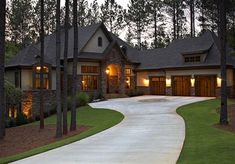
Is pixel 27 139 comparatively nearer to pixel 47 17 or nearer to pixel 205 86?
pixel 205 86

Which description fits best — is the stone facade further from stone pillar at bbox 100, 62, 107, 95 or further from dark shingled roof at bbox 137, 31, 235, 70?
dark shingled roof at bbox 137, 31, 235, 70

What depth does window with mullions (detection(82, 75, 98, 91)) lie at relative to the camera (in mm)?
33938

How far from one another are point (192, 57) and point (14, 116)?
61.3 feet

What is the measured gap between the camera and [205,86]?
33656 millimetres

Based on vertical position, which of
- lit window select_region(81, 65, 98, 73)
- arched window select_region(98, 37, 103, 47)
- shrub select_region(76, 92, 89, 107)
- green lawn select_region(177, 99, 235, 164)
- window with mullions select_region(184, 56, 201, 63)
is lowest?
green lawn select_region(177, 99, 235, 164)

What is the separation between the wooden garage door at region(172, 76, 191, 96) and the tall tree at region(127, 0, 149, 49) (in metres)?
20.7

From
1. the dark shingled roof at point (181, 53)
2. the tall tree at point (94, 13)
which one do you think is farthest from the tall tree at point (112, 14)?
the dark shingled roof at point (181, 53)

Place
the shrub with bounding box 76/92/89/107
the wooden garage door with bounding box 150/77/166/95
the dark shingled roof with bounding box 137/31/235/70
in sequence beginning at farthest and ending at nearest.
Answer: the wooden garage door with bounding box 150/77/166/95 < the dark shingled roof with bounding box 137/31/235/70 < the shrub with bounding box 76/92/89/107

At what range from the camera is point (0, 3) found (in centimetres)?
1689

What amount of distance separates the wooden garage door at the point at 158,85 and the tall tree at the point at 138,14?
725 inches

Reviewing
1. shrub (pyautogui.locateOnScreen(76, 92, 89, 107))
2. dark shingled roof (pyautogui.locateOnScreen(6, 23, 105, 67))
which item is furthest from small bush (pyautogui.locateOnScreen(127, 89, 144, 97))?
shrub (pyautogui.locateOnScreen(76, 92, 89, 107))

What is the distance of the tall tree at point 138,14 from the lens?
178ft

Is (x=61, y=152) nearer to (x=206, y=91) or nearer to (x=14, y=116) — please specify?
(x=14, y=116)

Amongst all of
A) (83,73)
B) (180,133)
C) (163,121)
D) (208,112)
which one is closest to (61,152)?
(180,133)
